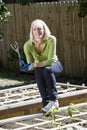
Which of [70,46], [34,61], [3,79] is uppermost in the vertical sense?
[34,61]

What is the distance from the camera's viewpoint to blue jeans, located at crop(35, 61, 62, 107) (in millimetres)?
6805

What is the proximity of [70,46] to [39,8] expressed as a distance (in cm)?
163

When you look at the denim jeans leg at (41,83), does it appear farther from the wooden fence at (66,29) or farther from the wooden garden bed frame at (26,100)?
the wooden fence at (66,29)

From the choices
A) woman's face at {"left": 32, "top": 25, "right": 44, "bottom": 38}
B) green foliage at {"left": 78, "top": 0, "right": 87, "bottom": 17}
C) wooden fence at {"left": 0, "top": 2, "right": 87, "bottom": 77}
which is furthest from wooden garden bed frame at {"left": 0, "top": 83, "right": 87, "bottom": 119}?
wooden fence at {"left": 0, "top": 2, "right": 87, "bottom": 77}

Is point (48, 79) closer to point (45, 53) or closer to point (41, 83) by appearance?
point (41, 83)

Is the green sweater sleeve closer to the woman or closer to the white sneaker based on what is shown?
the woman

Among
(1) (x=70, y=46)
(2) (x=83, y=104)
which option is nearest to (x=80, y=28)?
(1) (x=70, y=46)

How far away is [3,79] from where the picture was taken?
1359 centimetres

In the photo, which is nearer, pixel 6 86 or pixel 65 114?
pixel 65 114

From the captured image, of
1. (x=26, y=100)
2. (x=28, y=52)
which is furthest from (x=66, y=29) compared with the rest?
(x=28, y=52)

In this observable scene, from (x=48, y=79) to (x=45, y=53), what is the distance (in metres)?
0.36

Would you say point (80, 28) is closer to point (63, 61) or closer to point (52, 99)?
point (63, 61)

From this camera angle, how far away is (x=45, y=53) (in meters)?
6.94

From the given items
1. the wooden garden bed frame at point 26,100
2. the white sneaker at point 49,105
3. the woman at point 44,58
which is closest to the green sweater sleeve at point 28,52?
the woman at point 44,58
